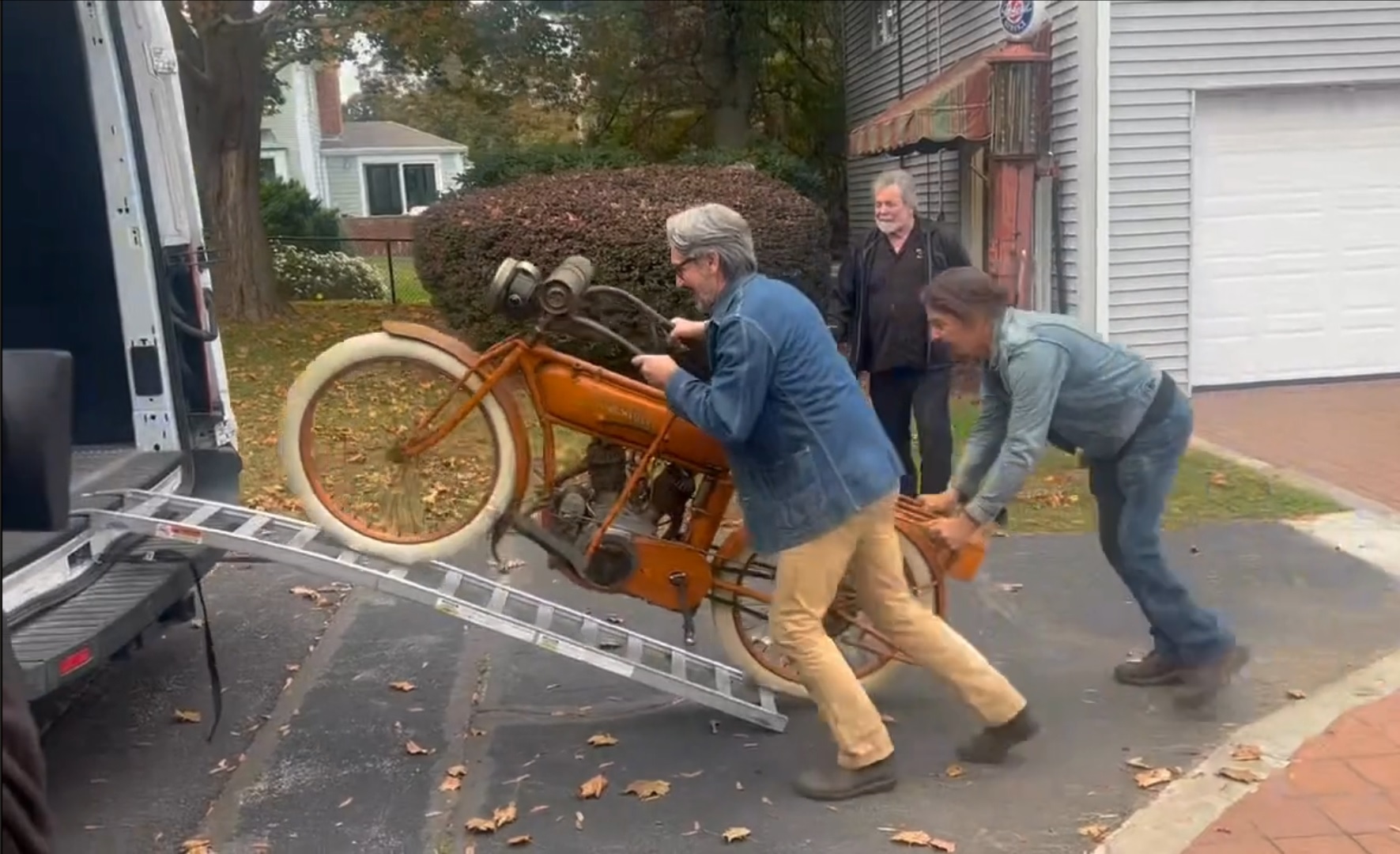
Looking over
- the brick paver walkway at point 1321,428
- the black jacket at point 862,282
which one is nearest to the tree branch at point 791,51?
the brick paver walkway at point 1321,428

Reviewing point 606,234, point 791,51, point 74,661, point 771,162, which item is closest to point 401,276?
point 791,51

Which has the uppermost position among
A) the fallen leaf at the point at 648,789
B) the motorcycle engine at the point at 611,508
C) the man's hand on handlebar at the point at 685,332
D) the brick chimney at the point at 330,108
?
the brick chimney at the point at 330,108

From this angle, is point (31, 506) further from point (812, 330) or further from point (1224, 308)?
point (1224, 308)

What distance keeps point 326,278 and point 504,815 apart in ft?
64.4

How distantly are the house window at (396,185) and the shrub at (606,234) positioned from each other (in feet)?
111

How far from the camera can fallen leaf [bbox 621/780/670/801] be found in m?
4.19

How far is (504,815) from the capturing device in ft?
13.4

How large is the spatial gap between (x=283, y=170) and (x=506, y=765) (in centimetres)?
3844

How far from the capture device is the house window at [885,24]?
55.5ft

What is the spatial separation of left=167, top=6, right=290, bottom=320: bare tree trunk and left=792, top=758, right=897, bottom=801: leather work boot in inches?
572

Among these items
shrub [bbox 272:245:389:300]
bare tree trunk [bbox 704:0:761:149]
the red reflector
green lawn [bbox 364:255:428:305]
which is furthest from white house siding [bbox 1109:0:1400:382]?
shrub [bbox 272:245:389:300]

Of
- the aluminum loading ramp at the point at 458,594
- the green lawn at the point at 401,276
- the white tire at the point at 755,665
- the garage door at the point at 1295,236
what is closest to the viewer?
the aluminum loading ramp at the point at 458,594

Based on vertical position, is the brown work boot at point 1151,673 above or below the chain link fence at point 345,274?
below

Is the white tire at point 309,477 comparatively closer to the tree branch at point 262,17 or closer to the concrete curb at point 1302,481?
the concrete curb at point 1302,481
